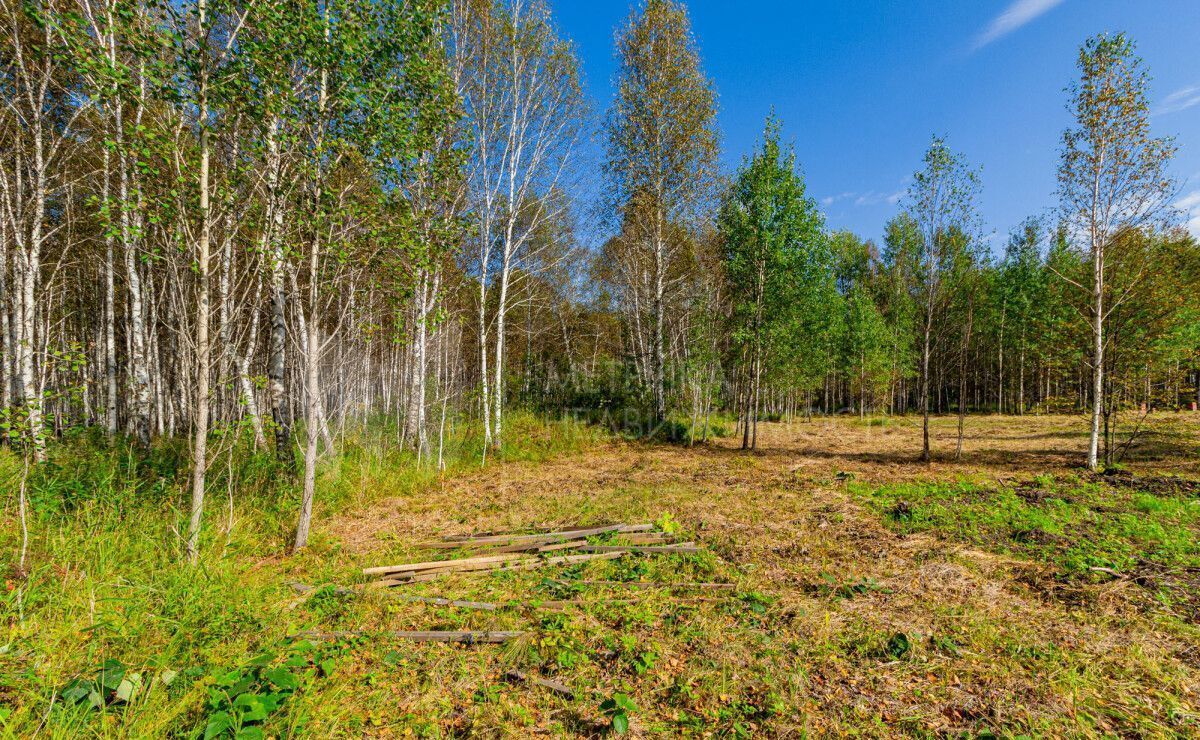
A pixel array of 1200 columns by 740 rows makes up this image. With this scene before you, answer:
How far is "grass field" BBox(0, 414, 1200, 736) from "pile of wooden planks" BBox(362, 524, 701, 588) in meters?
0.22

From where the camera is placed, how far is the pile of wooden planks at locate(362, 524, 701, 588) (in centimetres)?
507

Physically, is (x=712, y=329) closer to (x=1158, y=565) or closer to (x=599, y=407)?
(x=599, y=407)

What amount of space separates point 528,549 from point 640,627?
214cm

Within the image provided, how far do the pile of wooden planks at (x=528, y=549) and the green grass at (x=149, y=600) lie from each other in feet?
2.76

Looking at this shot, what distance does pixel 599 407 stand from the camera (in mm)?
18250

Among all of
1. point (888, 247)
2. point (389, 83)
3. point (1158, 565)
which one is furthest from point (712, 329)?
point (888, 247)

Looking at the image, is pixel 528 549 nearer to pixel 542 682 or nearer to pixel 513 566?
pixel 513 566

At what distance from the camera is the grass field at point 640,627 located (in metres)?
2.86

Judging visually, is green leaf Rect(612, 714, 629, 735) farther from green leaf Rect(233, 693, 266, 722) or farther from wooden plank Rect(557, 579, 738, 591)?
green leaf Rect(233, 693, 266, 722)

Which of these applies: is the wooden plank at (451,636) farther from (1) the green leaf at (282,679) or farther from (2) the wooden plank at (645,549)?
(2) the wooden plank at (645,549)

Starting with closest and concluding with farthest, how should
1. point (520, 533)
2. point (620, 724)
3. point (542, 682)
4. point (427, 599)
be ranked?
point (620, 724) < point (542, 682) < point (427, 599) < point (520, 533)

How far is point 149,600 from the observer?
143 inches

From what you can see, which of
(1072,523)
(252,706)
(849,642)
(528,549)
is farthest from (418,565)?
(1072,523)

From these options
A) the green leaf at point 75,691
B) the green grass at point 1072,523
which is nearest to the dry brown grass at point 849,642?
the green grass at point 1072,523
